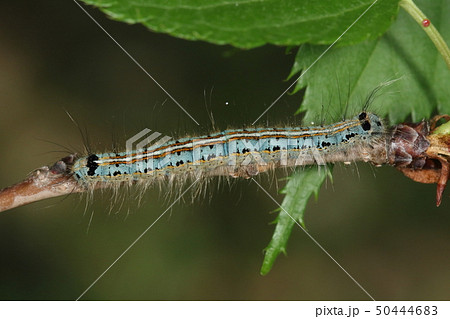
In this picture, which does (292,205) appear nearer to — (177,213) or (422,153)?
(422,153)

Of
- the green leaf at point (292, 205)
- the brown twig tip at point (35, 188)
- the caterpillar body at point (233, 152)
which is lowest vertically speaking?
the green leaf at point (292, 205)

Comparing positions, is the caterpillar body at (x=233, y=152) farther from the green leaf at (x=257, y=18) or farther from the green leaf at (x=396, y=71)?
the green leaf at (x=257, y=18)

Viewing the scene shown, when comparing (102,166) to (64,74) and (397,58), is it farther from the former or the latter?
(64,74)


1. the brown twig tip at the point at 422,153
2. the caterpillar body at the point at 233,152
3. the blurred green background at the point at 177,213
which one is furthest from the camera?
the blurred green background at the point at 177,213

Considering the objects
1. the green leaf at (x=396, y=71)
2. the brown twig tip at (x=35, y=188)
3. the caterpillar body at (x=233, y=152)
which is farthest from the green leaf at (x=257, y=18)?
the brown twig tip at (x=35, y=188)

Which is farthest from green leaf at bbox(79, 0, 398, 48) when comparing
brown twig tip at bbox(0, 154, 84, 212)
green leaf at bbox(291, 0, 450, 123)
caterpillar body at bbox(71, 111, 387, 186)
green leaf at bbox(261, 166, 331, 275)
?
brown twig tip at bbox(0, 154, 84, 212)

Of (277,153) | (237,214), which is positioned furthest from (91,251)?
(277,153)

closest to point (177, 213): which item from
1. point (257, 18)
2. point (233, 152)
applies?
point (233, 152)

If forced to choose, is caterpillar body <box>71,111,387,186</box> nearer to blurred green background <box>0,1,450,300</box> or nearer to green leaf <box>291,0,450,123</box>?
green leaf <box>291,0,450,123</box>
